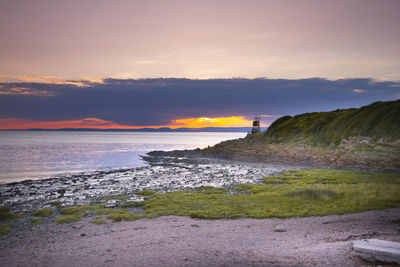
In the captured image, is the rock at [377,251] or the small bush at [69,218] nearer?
the rock at [377,251]

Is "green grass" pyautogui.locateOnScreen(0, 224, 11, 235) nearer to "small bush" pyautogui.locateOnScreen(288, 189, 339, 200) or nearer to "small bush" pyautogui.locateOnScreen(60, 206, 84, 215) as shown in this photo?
"small bush" pyautogui.locateOnScreen(60, 206, 84, 215)

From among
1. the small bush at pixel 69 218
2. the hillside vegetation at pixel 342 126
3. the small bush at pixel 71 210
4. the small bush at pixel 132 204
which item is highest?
the hillside vegetation at pixel 342 126

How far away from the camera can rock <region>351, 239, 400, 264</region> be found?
8656 millimetres

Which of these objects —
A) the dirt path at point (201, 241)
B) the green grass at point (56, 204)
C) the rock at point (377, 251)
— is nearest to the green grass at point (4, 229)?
the dirt path at point (201, 241)

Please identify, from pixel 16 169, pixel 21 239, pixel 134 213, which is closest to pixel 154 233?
pixel 134 213

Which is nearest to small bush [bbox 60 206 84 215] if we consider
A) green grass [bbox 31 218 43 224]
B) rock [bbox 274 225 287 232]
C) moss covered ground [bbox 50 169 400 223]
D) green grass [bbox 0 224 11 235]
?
moss covered ground [bbox 50 169 400 223]

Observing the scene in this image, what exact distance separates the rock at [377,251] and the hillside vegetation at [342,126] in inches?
1685

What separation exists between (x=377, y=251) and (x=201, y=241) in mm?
6431

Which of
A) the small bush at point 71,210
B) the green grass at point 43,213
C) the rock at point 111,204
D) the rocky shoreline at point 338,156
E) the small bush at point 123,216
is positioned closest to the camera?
the small bush at point 123,216

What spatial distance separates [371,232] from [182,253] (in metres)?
8.11

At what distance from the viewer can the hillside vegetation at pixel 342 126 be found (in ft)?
159

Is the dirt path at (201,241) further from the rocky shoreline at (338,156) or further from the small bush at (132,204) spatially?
the rocky shoreline at (338,156)

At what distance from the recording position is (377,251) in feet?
29.4

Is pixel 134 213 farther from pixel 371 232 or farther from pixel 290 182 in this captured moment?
pixel 290 182
